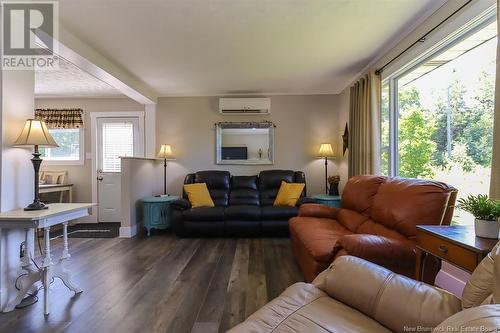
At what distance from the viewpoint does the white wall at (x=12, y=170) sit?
6.98ft

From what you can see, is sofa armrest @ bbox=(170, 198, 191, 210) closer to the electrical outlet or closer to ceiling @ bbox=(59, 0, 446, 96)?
ceiling @ bbox=(59, 0, 446, 96)

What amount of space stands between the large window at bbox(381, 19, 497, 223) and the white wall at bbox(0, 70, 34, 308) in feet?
12.1

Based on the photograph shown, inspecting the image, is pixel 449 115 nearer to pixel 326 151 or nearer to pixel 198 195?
pixel 326 151

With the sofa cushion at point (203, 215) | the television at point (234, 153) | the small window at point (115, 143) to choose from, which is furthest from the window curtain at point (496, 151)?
the small window at point (115, 143)

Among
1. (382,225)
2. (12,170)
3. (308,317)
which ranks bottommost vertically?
(308,317)

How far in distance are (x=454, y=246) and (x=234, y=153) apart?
3992mm

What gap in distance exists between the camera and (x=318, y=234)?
252cm

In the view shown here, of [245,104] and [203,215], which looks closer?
[203,215]

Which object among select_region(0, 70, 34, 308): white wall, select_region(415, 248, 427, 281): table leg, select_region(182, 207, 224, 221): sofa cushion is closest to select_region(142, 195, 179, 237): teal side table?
select_region(182, 207, 224, 221): sofa cushion

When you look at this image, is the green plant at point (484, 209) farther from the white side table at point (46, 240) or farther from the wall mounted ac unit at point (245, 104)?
the wall mounted ac unit at point (245, 104)

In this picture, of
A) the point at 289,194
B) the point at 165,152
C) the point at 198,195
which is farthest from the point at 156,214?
the point at 289,194

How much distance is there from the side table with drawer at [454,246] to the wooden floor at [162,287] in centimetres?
121

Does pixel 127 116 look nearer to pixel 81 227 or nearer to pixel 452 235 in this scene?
pixel 81 227

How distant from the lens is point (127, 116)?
525 centimetres
